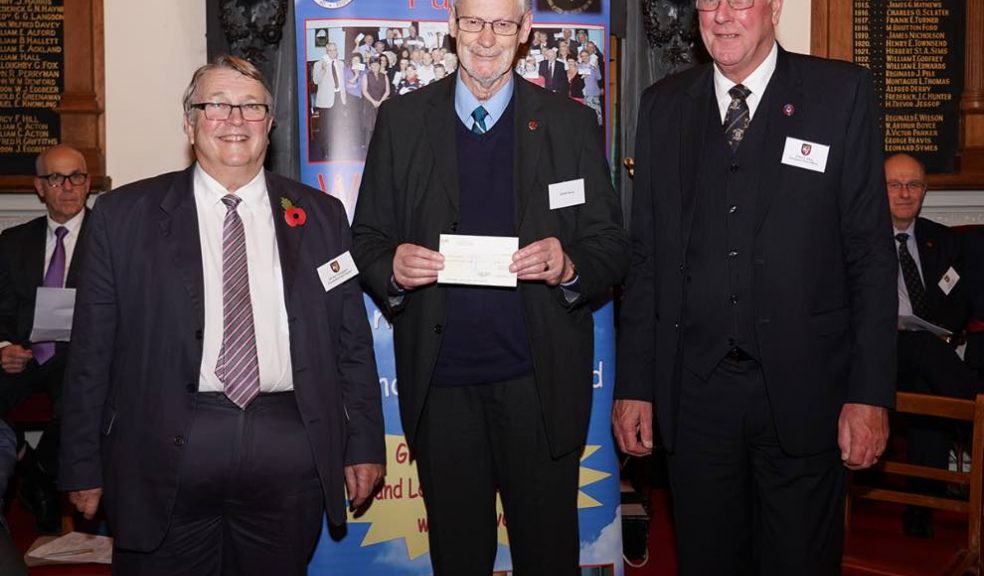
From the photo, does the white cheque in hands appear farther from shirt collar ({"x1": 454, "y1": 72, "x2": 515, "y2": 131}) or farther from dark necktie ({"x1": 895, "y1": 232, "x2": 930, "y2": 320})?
dark necktie ({"x1": 895, "y1": 232, "x2": 930, "y2": 320})

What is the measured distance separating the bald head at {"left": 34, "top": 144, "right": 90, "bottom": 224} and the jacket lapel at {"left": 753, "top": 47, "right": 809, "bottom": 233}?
13.6ft

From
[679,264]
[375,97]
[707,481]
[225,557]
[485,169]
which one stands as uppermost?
[375,97]

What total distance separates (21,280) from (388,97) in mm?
2782

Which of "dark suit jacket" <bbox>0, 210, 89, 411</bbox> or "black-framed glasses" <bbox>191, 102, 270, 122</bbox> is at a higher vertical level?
"black-framed glasses" <bbox>191, 102, 270, 122</bbox>

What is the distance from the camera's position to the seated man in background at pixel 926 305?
207 inches

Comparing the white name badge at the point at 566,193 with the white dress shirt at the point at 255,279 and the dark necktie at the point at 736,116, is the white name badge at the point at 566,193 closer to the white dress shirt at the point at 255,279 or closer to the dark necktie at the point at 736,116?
the dark necktie at the point at 736,116

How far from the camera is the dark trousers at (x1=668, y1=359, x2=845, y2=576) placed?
2.64 m

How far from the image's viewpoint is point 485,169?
2932 millimetres

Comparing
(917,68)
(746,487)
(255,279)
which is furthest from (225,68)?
(917,68)

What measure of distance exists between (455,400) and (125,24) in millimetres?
4030

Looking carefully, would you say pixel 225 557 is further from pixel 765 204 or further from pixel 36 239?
pixel 36 239

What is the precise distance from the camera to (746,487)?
272 cm

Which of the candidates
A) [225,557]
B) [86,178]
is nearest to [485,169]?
[225,557]

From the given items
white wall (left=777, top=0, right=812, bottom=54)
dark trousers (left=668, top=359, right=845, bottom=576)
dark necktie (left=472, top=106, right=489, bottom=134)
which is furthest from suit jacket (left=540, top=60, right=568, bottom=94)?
white wall (left=777, top=0, right=812, bottom=54)
